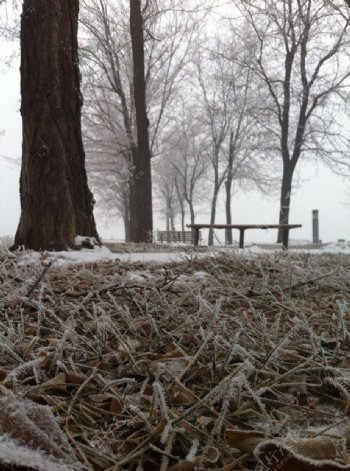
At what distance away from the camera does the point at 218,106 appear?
81.6 feet

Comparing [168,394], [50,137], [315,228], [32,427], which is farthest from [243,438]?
[315,228]

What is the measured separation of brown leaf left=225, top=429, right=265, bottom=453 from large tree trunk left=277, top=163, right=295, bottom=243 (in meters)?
17.8

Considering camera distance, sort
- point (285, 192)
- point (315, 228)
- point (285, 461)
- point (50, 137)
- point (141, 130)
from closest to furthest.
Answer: point (285, 461), point (50, 137), point (141, 130), point (285, 192), point (315, 228)

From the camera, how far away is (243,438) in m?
0.91

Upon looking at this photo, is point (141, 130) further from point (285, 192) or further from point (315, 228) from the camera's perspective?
point (315, 228)

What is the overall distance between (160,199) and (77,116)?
31914 mm

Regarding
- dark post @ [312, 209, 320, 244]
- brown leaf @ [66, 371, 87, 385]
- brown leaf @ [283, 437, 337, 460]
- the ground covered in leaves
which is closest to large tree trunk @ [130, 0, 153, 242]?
the ground covered in leaves

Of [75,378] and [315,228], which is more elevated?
[315,228]

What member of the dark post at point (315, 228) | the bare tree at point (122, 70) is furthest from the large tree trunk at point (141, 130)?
the dark post at point (315, 228)

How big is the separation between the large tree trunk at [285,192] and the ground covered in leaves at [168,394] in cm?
1690

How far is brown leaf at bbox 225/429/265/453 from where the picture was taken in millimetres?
898

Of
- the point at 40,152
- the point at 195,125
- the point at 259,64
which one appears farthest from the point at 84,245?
the point at 195,125

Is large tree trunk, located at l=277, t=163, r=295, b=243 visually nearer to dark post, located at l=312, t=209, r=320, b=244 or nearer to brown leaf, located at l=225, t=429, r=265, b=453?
dark post, located at l=312, t=209, r=320, b=244

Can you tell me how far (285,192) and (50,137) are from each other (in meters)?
14.5
